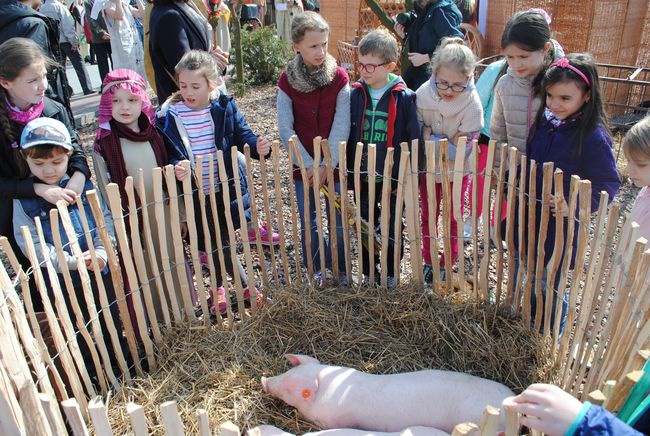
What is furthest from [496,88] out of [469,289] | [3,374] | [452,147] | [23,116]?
[3,374]

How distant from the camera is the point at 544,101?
9.96 ft

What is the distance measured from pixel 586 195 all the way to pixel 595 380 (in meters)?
0.85

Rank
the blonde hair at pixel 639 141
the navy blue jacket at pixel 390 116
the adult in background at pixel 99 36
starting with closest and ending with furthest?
the blonde hair at pixel 639 141
the navy blue jacket at pixel 390 116
the adult in background at pixel 99 36

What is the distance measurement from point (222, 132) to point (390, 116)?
42.1 inches

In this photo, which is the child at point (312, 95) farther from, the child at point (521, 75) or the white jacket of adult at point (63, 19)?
the white jacket of adult at point (63, 19)

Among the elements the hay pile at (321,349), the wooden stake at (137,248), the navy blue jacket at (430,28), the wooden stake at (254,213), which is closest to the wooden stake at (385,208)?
the hay pile at (321,349)

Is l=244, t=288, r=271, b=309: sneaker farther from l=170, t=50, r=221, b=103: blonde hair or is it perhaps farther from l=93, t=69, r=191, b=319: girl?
l=170, t=50, r=221, b=103: blonde hair

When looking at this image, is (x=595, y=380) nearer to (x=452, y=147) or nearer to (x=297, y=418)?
(x=297, y=418)

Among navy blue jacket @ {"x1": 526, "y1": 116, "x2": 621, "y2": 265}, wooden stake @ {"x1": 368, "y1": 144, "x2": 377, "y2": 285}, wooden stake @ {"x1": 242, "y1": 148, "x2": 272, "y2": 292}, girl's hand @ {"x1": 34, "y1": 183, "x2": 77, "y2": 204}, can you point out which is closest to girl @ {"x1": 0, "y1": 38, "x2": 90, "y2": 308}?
girl's hand @ {"x1": 34, "y1": 183, "x2": 77, "y2": 204}

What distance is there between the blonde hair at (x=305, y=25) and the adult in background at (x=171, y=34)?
1051mm

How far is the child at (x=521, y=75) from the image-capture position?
311 centimetres

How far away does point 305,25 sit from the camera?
3.31 m

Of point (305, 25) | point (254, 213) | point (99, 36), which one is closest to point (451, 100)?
point (305, 25)

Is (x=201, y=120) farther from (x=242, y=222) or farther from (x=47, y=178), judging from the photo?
(x=47, y=178)
